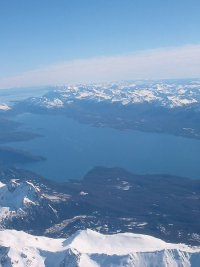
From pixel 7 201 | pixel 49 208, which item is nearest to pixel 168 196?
pixel 49 208

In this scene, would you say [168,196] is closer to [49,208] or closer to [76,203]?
[76,203]

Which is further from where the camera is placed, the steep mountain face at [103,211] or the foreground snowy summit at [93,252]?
the steep mountain face at [103,211]

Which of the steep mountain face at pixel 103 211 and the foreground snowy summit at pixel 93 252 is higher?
the foreground snowy summit at pixel 93 252

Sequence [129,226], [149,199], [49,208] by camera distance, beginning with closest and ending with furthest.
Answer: [129,226], [49,208], [149,199]

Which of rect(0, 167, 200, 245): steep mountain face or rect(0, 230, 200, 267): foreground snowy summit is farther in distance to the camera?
rect(0, 167, 200, 245): steep mountain face

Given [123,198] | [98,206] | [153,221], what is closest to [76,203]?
[98,206]

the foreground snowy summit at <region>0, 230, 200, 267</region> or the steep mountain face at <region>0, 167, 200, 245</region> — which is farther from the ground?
the foreground snowy summit at <region>0, 230, 200, 267</region>

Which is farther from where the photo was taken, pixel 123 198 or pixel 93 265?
pixel 123 198

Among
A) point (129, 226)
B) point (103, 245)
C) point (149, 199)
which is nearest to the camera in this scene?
point (103, 245)

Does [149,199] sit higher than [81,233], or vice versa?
[81,233]
